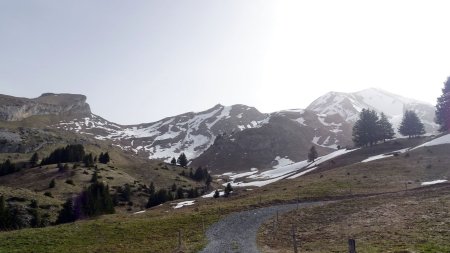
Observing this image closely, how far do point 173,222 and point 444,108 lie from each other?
297ft

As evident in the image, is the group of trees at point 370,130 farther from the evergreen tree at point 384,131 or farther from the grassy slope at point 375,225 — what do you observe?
the grassy slope at point 375,225

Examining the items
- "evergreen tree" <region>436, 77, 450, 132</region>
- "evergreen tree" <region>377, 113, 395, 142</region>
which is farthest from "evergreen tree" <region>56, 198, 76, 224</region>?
"evergreen tree" <region>436, 77, 450, 132</region>

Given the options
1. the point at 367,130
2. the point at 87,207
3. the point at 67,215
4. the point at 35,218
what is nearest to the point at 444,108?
the point at 367,130

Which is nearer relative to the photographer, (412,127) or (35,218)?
(35,218)

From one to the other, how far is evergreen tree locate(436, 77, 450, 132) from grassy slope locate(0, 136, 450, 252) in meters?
35.7

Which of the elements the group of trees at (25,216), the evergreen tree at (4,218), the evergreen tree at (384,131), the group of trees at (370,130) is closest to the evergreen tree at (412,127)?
the evergreen tree at (384,131)

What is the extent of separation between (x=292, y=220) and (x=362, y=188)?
20259mm

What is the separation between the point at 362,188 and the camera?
5322cm

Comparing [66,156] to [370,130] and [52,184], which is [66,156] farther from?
Result: [370,130]

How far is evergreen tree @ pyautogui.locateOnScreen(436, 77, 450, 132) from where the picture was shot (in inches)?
3890

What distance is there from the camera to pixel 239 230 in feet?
116

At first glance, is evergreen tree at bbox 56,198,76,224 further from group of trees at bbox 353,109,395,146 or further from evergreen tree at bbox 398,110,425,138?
evergreen tree at bbox 398,110,425,138

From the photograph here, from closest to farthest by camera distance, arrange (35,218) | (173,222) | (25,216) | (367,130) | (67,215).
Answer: (173,222), (67,215), (35,218), (25,216), (367,130)

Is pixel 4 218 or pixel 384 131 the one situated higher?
pixel 384 131
